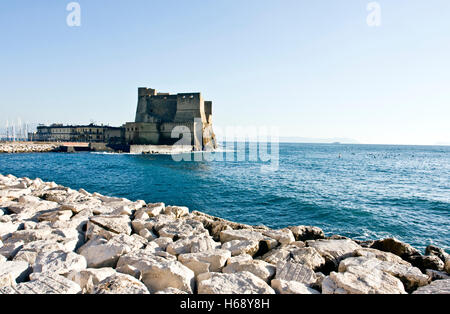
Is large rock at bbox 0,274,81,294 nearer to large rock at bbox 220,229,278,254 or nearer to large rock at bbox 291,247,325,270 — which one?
A: large rock at bbox 220,229,278,254

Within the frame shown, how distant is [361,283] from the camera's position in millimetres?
2684

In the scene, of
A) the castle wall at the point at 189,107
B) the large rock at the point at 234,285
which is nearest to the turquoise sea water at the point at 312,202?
the large rock at the point at 234,285

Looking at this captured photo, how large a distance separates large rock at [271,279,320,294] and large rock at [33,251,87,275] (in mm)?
2300

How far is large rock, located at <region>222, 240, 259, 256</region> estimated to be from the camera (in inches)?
150

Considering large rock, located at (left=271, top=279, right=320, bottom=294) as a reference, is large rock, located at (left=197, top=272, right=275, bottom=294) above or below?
above

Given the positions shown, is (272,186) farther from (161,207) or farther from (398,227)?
(161,207)

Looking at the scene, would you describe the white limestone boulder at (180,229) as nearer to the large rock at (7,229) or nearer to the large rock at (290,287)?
the large rock at (290,287)

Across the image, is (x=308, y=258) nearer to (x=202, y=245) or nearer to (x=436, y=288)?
(x=436, y=288)

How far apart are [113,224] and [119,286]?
2.38 meters

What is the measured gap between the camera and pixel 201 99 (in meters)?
42.9

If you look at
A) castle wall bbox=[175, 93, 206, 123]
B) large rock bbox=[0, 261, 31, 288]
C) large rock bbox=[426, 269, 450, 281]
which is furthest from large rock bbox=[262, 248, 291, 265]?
castle wall bbox=[175, 93, 206, 123]
